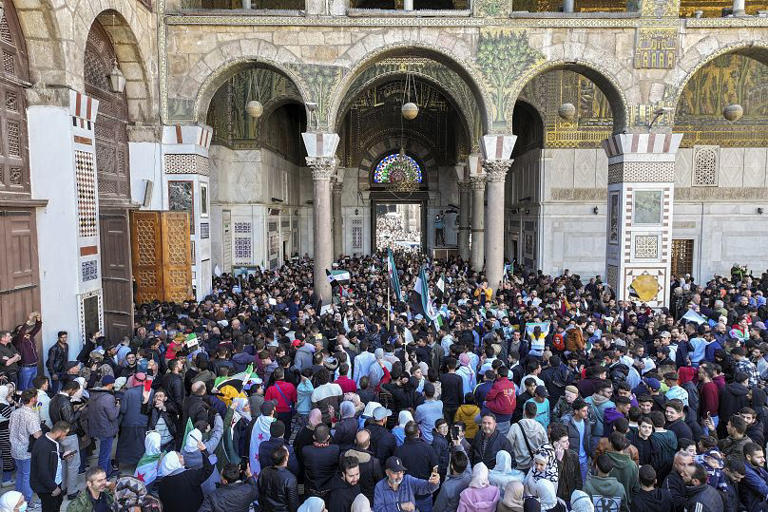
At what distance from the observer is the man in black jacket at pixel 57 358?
714 cm

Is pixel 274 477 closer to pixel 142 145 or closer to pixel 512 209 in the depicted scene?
pixel 142 145

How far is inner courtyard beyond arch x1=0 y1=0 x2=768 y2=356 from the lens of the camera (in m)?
7.87

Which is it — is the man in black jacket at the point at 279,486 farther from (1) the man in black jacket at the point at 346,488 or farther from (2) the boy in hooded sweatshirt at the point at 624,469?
(2) the boy in hooded sweatshirt at the point at 624,469

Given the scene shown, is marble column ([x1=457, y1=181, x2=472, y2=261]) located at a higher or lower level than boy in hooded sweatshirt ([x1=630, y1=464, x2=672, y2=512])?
higher

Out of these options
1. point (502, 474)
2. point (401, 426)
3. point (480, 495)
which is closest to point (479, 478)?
point (480, 495)

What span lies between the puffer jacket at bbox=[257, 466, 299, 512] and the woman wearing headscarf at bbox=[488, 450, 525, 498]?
4.48 feet

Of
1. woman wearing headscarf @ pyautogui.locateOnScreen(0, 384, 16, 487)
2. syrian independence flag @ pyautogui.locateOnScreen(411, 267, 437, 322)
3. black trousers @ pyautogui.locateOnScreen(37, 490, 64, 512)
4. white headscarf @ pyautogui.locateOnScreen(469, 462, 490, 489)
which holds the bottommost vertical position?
black trousers @ pyautogui.locateOnScreen(37, 490, 64, 512)

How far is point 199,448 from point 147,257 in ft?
26.3

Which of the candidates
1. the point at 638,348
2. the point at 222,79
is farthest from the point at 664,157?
the point at 222,79

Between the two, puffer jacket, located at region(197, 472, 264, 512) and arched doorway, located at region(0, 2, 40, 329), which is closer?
puffer jacket, located at region(197, 472, 264, 512)

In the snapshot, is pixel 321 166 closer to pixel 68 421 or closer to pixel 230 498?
pixel 68 421

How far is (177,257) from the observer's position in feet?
37.2

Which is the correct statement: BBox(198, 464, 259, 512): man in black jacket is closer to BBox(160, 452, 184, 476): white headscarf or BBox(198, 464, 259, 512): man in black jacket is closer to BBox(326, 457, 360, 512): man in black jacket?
BBox(160, 452, 184, 476): white headscarf

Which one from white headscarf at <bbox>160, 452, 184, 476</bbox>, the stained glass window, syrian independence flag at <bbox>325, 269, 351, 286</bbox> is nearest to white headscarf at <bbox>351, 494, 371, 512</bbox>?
white headscarf at <bbox>160, 452, 184, 476</bbox>
